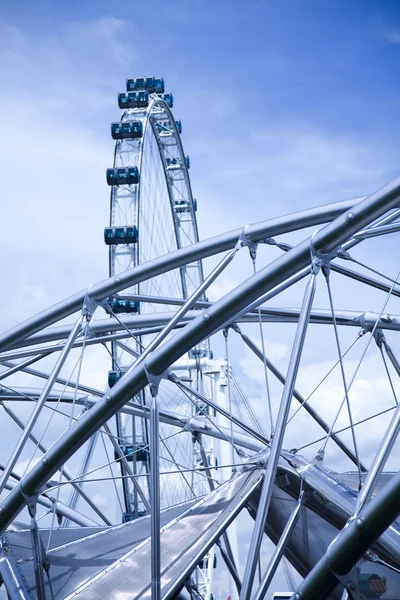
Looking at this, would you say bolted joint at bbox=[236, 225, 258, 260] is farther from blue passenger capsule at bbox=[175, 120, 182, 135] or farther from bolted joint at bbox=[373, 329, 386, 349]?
blue passenger capsule at bbox=[175, 120, 182, 135]

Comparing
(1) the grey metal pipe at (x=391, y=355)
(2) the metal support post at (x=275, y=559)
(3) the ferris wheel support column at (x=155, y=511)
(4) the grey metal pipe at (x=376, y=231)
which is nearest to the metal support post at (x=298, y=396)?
(1) the grey metal pipe at (x=391, y=355)

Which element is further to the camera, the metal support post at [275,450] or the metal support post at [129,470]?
the metal support post at [129,470]

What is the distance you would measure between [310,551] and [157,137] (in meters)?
24.1

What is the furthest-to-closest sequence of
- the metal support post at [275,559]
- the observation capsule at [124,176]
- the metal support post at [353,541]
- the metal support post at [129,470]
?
1. the observation capsule at [124,176]
2. the metal support post at [129,470]
3. the metal support post at [275,559]
4. the metal support post at [353,541]

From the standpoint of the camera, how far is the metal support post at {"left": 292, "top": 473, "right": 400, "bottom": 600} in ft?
28.5

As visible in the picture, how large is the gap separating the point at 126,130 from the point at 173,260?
638 inches

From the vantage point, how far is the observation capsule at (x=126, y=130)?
32031 mm

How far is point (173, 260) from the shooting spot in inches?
682

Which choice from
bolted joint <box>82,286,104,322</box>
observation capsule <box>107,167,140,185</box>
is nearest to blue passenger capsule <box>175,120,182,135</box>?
observation capsule <box>107,167,140,185</box>

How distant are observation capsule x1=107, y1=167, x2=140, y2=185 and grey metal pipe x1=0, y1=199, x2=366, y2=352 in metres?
11.1

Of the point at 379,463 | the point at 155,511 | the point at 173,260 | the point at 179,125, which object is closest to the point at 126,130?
the point at 179,125

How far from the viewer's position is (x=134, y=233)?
2897 centimetres

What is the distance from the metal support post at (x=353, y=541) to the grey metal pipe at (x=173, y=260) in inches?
305

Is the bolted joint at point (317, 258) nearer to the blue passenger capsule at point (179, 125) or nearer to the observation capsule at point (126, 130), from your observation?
the observation capsule at point (126, 130)
